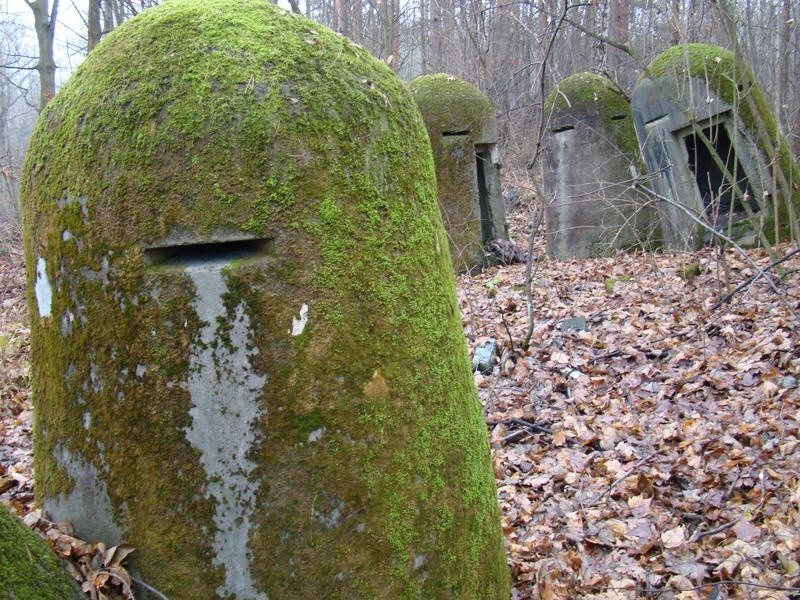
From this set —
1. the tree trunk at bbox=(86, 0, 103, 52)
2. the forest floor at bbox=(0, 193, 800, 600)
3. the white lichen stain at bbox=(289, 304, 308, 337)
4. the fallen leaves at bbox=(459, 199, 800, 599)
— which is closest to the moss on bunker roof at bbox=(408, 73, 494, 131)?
the forest floor at bbox=(0, 193, 800, 600)

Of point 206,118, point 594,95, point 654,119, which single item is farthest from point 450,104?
point 206,118

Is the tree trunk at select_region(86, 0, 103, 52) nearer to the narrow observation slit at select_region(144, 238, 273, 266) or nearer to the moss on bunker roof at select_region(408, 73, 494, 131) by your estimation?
the moss on bunker roof at select_region(408, 73, 494, 131)

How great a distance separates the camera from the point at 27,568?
171cm

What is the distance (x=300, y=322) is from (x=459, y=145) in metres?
9.02

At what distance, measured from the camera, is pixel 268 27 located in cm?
206

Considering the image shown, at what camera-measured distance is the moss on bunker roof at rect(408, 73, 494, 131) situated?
34.4ft

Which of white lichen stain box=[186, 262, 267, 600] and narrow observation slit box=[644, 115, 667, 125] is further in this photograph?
narrow observation slit box=[644, 115, 667, 125]

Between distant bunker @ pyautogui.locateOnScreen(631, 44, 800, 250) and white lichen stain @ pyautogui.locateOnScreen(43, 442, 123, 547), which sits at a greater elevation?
distant bunker @ pyautogui.locateOnScreen(631, 44, 800, 250)

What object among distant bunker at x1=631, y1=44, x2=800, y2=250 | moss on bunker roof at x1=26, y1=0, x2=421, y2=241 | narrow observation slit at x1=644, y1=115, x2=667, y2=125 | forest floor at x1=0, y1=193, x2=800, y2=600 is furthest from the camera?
narrow observation slit at x1=644, y1=115, x2=667, y2=125

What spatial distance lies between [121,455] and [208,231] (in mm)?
684

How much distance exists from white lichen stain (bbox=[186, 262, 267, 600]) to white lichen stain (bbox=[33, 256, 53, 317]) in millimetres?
489

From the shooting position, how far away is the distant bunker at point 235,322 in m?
1.88

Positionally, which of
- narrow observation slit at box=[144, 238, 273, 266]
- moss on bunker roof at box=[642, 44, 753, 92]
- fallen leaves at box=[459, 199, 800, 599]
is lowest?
fallen leaves at box=[459, 199, 800, 599]

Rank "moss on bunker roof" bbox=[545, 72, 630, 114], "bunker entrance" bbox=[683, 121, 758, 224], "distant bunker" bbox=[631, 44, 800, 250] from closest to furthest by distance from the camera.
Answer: "distant bunker" bbox=[631, 44, 800, 250] → "bunker entrance" bbox=[683, 121, 758, 224] → "moss on bunker roof" bbox=[545, 72, 630, 114]
